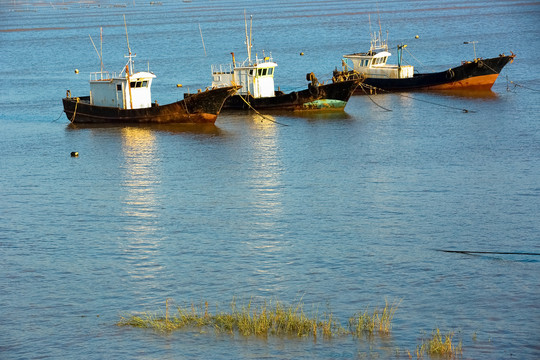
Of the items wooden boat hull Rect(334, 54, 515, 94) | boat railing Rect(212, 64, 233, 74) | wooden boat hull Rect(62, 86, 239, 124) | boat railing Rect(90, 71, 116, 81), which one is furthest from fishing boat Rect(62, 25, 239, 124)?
wooden boat hull Rect(334, 54, 515, 94)

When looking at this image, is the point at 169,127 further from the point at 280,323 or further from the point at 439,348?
the point at 439,348

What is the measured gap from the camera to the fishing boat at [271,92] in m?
49.5

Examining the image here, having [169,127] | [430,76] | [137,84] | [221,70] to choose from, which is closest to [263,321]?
[169,127]

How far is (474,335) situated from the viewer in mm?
15648

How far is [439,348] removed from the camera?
14398 millimetres

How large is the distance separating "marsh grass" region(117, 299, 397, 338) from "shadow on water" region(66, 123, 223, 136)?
26669mm

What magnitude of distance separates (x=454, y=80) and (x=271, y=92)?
1411 cm

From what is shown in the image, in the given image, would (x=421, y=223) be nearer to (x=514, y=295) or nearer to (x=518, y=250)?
(x=518, y=250)

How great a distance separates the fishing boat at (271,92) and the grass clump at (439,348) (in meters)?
35.0

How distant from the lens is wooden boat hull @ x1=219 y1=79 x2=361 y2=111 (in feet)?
162

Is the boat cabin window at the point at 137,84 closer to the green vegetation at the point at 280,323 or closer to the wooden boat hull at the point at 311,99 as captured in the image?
the wooden boat hull at the point at 311,99

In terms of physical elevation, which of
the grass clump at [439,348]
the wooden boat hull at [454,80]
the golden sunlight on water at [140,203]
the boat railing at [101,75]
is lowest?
the grass clump at [439,348]

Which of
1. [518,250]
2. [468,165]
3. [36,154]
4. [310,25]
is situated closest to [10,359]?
[518,250]

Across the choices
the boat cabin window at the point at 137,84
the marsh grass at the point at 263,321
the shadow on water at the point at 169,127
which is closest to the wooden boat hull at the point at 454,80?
the shadow on water at the point at 169,127
